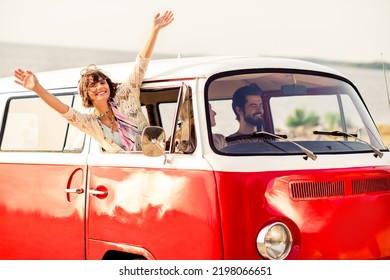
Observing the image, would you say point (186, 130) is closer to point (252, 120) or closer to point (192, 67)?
point (192, 67)

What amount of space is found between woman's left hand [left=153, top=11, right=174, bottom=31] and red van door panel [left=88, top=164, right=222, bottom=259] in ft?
3.26

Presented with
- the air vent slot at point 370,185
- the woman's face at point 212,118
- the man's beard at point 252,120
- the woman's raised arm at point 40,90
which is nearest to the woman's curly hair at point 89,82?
the woman's raised arm at point 40,90

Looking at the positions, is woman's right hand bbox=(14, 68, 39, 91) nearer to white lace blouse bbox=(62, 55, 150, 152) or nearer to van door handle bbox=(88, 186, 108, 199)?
white lace blouse bbox=(62, 55, 150, 152)

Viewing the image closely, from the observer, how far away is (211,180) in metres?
5.20

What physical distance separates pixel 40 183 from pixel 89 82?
97cm

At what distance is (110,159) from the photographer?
5.96m

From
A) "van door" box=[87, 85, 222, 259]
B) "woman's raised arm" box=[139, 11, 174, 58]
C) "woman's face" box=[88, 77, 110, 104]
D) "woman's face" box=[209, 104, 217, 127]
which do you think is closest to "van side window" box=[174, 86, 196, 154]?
"van door" box=[87, 85, 222, 259]

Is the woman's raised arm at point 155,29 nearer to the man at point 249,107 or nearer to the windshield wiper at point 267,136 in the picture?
the man at point 249,107

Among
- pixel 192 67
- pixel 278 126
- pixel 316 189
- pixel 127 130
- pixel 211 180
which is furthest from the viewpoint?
pixel 278 126

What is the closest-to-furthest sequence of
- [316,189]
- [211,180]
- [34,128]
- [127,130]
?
[211,180] → [316,189] → [127,130] → [34,128]

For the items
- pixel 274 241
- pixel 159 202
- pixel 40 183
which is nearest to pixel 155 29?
pixel 159 202

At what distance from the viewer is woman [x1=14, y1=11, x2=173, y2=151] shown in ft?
19.5

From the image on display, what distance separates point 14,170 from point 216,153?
2256 millimetres

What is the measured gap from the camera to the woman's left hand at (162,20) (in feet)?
20.0
